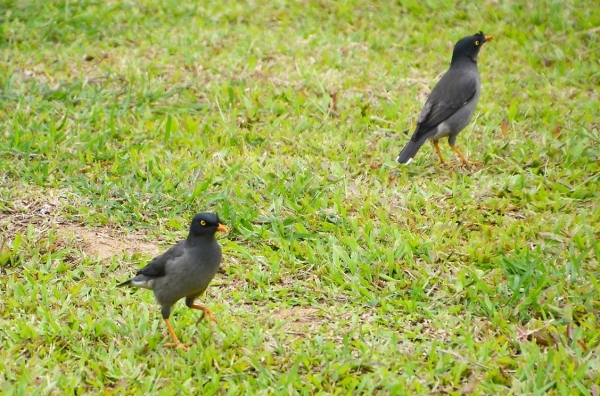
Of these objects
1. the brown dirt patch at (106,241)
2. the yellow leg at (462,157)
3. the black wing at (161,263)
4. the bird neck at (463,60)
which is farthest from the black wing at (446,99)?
the black wing at (161,263)

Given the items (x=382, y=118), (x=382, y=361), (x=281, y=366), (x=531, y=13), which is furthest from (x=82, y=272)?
(x=531, y=13)

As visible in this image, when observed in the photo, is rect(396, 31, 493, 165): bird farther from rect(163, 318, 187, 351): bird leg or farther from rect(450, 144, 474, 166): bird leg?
rect(163, 318, 187, 351): bird leg

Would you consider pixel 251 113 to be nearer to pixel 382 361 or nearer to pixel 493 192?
pixel 493 192

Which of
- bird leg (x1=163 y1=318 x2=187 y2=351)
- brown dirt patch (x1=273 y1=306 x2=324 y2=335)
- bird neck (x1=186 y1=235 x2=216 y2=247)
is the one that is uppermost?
bird neck (x1=186 y1=235 x2=216 y2=247)

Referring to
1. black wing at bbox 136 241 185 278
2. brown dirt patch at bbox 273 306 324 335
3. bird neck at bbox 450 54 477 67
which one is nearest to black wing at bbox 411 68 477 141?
bird neck at bbox 450 54 477 67

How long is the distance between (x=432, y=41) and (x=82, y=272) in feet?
19.5

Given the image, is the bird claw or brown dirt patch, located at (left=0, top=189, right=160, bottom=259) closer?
the bird claw

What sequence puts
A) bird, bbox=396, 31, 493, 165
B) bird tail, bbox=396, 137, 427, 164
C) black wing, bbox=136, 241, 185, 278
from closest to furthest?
black wing, bbox=136, 241, 185, 278, bird tail, bbox=396, 137, 427, 164, bird, bbox=396, 31, 493, 165

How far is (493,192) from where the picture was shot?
7.16 m

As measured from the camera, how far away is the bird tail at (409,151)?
7.55 metres

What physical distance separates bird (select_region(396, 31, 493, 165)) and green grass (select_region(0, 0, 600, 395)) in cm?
26

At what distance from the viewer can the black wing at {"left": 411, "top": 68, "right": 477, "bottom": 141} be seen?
7680 millimetres

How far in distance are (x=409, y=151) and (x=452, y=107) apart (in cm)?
64

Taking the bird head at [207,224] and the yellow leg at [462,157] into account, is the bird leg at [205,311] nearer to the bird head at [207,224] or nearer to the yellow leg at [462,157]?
the bird head at [207,224]
